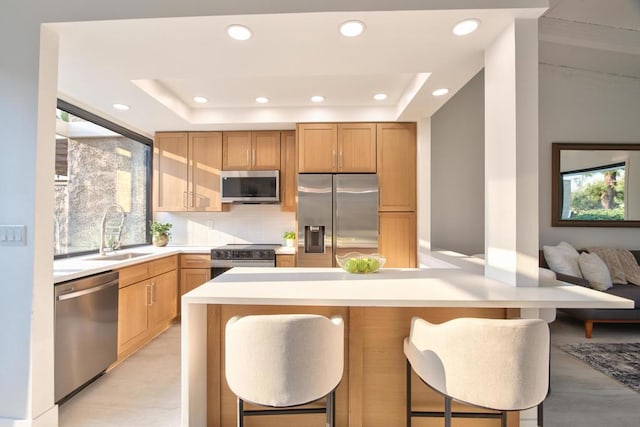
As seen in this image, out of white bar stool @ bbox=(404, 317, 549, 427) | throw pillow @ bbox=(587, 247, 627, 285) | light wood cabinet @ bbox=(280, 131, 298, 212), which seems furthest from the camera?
light wood cabinet @ bbox=(280, 131, 298, 212)

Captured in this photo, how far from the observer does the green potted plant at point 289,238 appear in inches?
153

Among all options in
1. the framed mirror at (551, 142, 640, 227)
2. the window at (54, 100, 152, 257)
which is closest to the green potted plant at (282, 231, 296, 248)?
the window at (54, 100, 152, 257)

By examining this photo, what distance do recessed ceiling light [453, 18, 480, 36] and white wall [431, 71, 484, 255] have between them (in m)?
2.03

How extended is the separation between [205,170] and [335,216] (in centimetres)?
176

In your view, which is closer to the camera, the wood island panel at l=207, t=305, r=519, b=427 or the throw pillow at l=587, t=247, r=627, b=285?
the wood island panel at l=207, t=305, r=519, b=427

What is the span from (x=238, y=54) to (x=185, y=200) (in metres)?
2.38

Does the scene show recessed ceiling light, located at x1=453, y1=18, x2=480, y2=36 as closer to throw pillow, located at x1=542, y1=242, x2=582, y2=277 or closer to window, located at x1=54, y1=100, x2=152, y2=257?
throw pillow, located at x1=542, y1=242, x2=582, y2=277

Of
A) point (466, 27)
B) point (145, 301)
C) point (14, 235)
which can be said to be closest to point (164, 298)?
point (145, 301)

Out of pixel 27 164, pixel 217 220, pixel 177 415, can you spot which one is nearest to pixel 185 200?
pixel 217 220

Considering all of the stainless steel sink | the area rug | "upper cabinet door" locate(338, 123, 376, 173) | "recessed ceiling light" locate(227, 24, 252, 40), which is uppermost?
"recessed ceiling light" locate(227, 24, 252, 40)

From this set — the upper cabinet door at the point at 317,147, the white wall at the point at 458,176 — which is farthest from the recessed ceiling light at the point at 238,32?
the white wall at the point at 458,176

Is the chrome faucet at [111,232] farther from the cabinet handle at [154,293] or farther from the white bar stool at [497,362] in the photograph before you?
the white bar stool at [497,362]

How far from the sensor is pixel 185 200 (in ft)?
12.7

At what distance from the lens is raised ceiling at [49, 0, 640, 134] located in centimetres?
170
